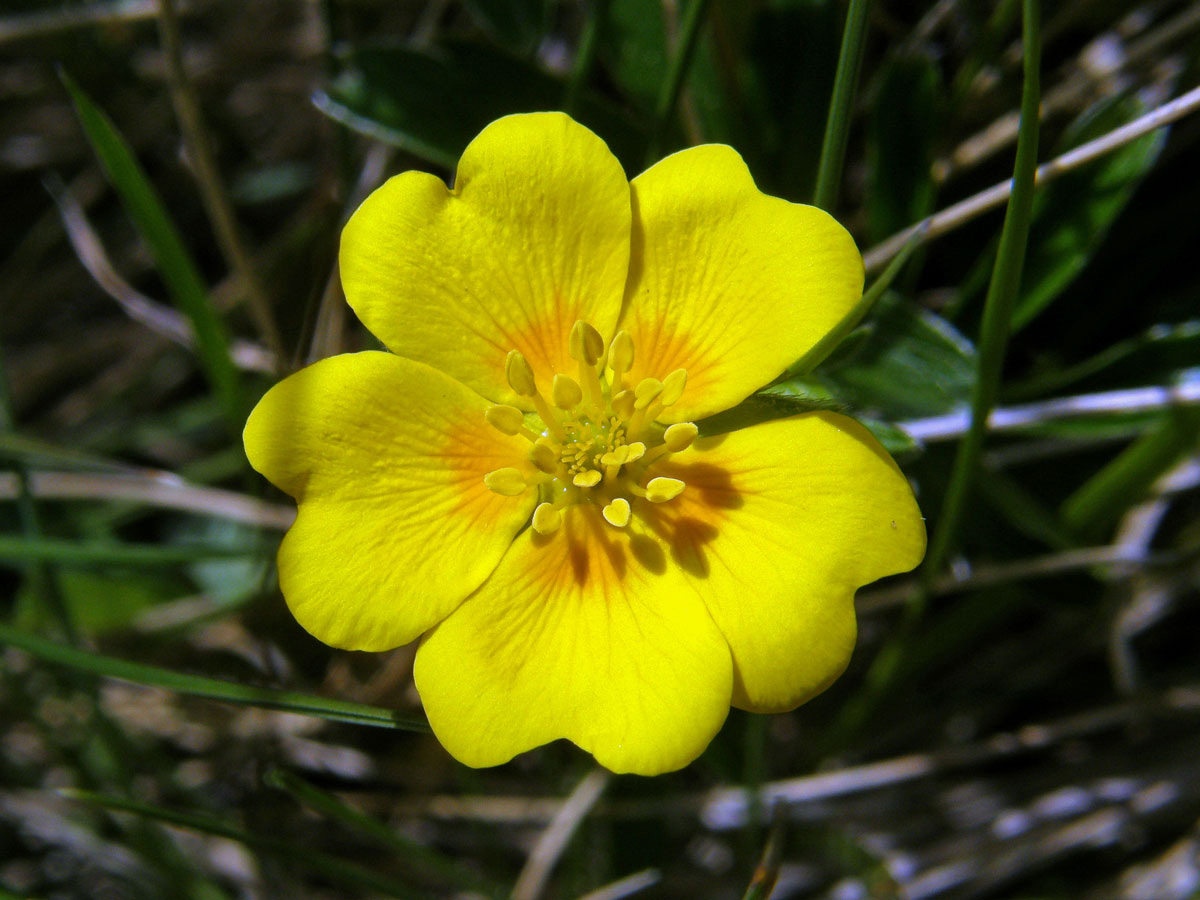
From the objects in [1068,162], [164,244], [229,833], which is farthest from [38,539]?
[1068,162]

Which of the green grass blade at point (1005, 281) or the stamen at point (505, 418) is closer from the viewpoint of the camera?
the green grass blade at point (1005, 281)

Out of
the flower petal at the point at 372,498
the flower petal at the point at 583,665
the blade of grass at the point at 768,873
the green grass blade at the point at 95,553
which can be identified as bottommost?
the blade of grass at the point at 768,873

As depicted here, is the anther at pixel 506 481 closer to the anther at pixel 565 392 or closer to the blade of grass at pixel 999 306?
the anther at pixel 565 392

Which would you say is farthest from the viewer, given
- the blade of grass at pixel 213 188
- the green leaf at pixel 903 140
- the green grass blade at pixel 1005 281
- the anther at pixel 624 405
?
the blade of grass at pixel 213 188

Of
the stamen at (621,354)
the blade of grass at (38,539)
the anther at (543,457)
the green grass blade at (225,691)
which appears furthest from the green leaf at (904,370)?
the blade of grass at (38,539)

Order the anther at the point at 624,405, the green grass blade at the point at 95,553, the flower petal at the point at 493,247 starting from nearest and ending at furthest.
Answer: the flower petal at the point at 493,247 → the anther at the point at 624,405 → the green grass blade at the point at 95,553

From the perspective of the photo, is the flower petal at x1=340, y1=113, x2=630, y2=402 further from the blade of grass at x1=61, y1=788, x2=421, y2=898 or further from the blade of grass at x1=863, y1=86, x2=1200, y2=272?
the blade of grass at x1=61, y1=788, x2=421, y2=898

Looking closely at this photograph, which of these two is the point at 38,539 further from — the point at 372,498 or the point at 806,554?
the point at 806,554
